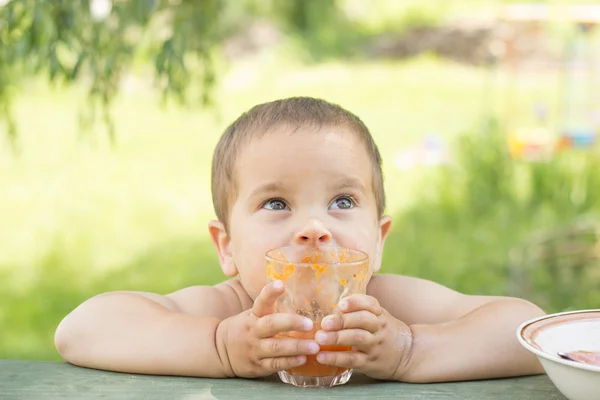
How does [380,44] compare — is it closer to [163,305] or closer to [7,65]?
[7,65]

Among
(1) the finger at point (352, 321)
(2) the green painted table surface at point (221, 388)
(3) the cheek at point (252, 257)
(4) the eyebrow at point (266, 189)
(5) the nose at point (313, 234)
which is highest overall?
(4) the eyebrow at point (266, 189)

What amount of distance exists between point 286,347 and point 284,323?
0.05 metres

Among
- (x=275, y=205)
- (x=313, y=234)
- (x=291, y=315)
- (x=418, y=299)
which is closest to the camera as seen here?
(x=291, y=315)

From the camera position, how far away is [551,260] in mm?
4414

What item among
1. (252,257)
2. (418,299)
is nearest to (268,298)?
(252,257)

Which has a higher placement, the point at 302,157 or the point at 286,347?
the point at 302,157

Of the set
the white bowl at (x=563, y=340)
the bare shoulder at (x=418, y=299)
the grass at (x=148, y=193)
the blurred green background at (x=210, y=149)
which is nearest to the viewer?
the white bowl at (x=563, y=340)

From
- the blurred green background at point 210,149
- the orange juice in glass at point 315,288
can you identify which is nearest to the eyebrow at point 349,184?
the orange juice in glass at point 315,288

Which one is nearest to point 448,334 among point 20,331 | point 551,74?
point 20,331

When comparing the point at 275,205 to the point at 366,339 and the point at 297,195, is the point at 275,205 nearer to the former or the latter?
the point at 297,195

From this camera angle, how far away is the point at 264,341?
1342mm

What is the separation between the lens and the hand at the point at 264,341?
4.26 feet

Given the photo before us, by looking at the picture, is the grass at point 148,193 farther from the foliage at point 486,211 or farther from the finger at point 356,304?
the finger at point 356,304

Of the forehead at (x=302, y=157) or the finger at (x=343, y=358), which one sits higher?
the forehead at (x=302, y=157)
